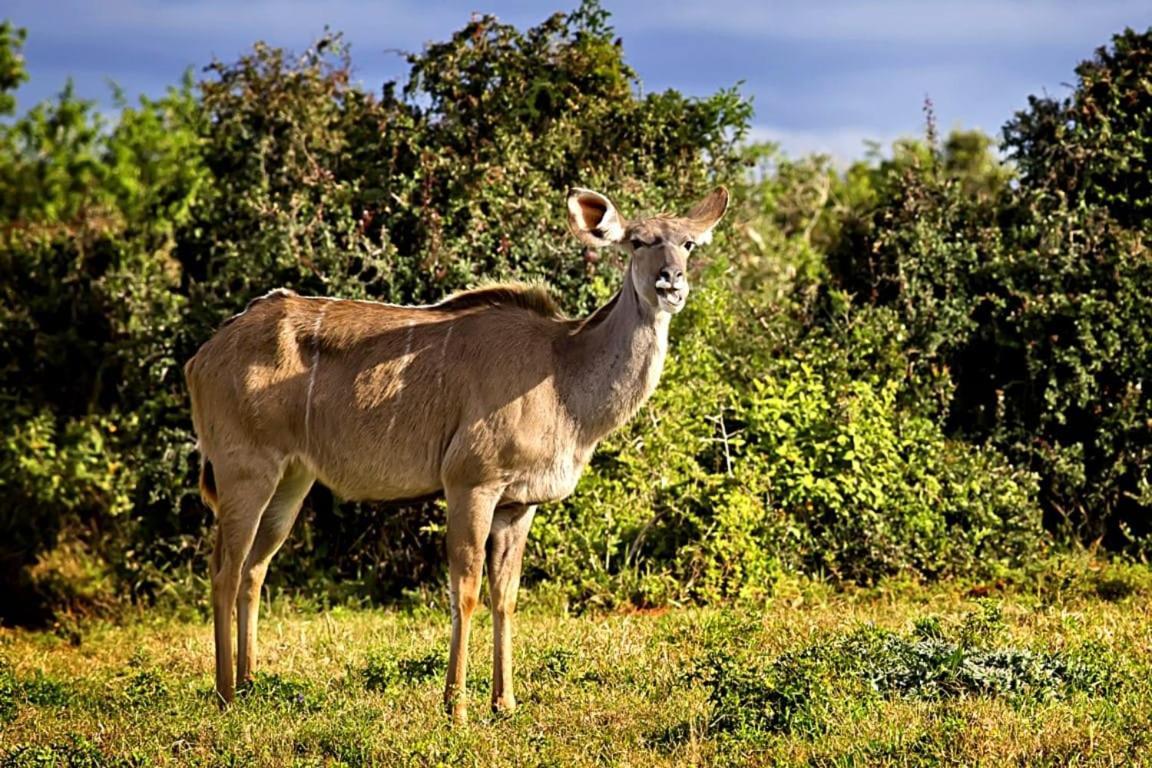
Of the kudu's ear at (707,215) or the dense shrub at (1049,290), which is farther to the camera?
the dense shrub at (1049,290)

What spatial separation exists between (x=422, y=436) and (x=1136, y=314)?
21.2 feet

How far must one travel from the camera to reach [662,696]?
7148mm

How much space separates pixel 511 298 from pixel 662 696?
2.28 metres

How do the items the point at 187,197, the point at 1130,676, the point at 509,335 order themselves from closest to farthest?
the point at 1130,676 → the point at 509,335 → the point at 187,197

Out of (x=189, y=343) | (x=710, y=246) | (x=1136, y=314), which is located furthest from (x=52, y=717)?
(x=1136, y=314)

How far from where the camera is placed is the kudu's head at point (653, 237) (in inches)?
277

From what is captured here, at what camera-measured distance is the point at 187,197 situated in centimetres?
1266

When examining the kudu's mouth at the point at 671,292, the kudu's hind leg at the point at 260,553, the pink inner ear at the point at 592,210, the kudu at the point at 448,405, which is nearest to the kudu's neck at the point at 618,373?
the kudu at the point at 448,405

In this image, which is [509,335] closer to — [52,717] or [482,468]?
[482,468]

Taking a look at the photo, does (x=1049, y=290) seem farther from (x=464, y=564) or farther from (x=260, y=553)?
(x=260, y=553)

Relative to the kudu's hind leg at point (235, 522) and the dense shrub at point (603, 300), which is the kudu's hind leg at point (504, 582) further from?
the dense shrub at point (603, 300)

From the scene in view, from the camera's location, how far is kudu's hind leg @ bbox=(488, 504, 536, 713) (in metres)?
7.11

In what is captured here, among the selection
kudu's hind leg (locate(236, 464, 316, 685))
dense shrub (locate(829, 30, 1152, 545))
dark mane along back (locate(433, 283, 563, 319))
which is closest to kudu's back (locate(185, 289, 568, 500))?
dark mane along back (locate(433, 283, 563, 319))

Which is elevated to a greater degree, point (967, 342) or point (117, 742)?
point (967, 342)
